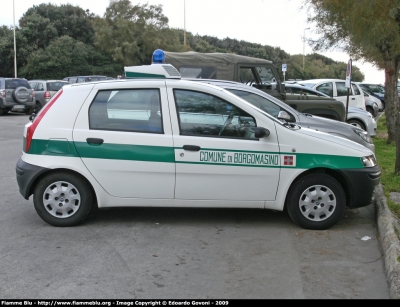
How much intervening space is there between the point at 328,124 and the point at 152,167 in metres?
4.75

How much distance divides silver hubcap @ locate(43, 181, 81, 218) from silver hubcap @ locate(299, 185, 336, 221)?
8.67 ft

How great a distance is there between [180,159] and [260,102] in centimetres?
362

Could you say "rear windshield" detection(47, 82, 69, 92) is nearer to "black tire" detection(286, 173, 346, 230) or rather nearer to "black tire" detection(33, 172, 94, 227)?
"black tire" detection(33, 172, 94, 227)

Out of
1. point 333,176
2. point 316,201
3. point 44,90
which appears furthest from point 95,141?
point 44,90

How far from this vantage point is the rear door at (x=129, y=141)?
21.3ft

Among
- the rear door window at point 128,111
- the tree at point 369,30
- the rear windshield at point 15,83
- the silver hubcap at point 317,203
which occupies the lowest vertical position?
the silver hubcap at point 317,203

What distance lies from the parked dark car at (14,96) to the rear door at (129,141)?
2009 centimetres

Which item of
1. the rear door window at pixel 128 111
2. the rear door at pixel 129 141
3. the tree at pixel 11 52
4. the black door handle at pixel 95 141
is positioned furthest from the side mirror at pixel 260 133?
the tree at pixel 11 52

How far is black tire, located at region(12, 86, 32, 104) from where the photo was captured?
83.2ft

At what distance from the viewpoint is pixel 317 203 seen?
657cm

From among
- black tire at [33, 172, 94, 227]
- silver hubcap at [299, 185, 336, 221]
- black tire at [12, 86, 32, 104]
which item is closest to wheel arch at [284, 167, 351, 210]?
silver hubcap at [299, 185, 336, 221]

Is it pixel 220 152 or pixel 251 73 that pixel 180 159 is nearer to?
pixel 220 152

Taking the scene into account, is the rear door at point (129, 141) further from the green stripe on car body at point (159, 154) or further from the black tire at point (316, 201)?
the black tire at point (316, 201)

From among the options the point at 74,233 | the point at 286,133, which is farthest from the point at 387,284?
the point at 74,233
